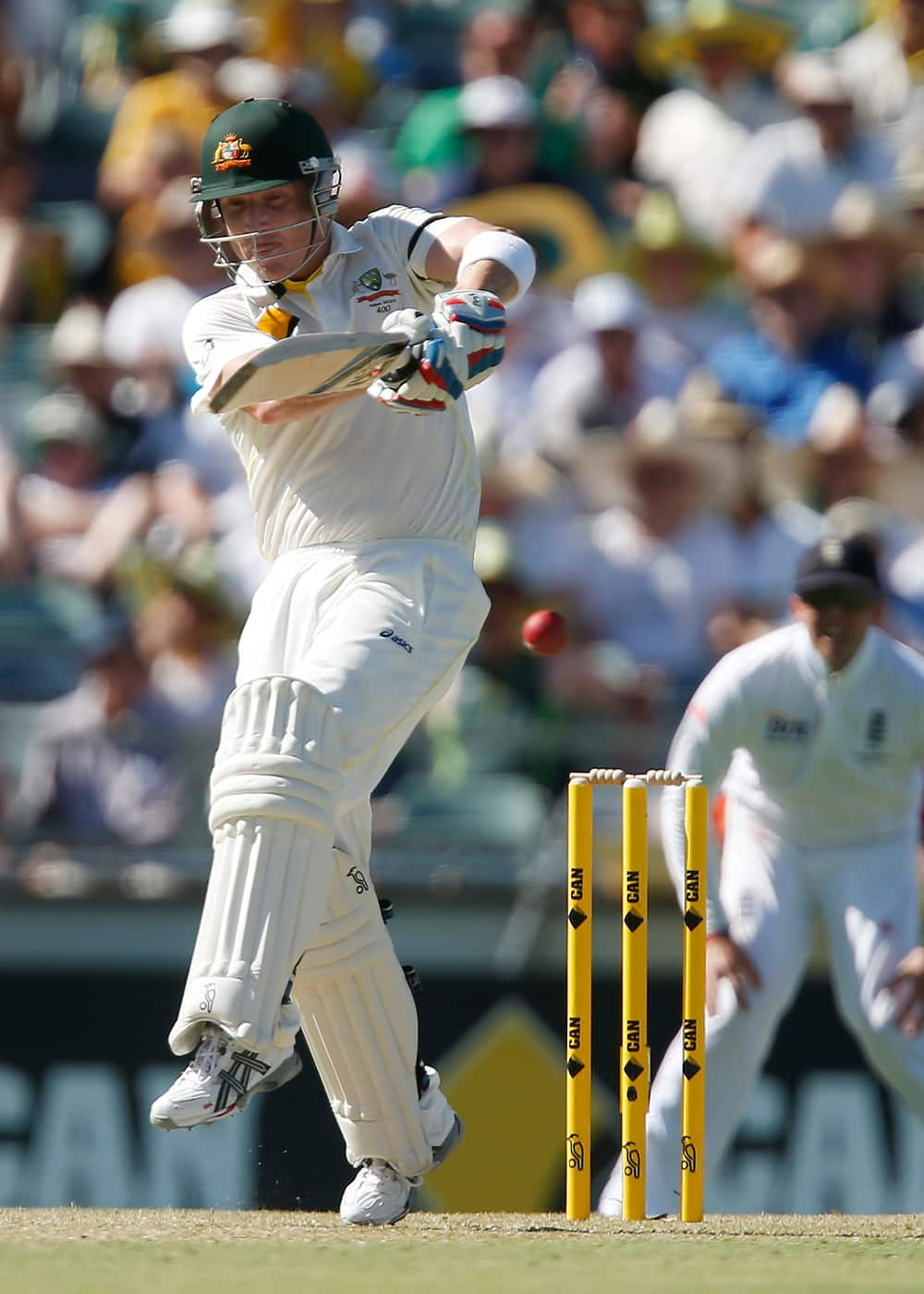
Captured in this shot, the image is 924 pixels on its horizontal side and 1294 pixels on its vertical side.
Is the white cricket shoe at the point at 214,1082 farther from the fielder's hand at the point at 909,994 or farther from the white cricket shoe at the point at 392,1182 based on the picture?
the fielder's hand at the point at 909,994

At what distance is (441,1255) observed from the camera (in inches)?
135

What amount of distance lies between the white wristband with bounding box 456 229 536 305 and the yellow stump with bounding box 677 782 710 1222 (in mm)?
999

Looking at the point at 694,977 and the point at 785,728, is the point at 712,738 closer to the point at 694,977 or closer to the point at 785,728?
the point at 785,728

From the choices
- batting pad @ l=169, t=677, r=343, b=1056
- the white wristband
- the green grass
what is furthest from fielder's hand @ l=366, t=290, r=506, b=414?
the green grass

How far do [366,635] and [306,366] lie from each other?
1.61ft

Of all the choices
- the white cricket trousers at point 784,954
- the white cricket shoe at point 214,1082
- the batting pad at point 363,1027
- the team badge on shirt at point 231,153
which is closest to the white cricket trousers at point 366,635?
the batting pad at point 363,1027

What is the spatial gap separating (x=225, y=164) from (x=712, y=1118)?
2629mm

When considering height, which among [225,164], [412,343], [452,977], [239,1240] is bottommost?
[239,1240]

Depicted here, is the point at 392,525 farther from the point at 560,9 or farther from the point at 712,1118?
the point at 560,9

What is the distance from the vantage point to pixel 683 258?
8047 millimetres

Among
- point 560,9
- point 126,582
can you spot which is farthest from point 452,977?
point 560,9

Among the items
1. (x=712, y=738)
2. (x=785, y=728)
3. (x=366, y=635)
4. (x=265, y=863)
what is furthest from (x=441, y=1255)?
(x=785, y=728)

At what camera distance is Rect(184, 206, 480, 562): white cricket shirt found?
394 centimetres

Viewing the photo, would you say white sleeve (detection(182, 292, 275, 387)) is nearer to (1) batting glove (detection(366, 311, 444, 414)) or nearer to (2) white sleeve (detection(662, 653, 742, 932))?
(1) batting glove (detection(366, 311, 444, 414))
